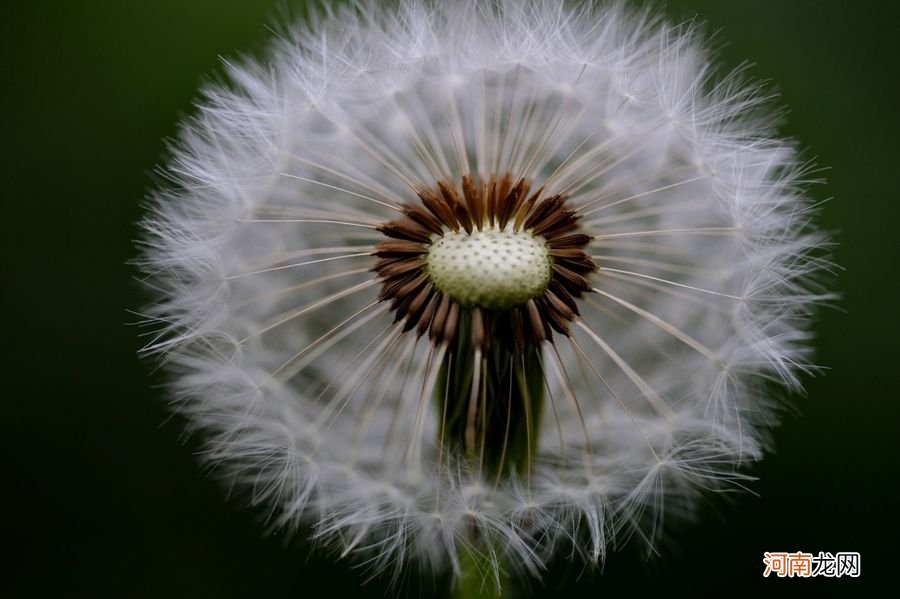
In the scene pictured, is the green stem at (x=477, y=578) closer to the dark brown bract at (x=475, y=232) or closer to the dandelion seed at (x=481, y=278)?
the dandelion seed at (x=481, y=278)

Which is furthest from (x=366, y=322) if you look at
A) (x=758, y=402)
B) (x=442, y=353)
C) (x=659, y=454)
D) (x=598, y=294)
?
(x=758, y=402)

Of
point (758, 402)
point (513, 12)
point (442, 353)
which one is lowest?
point (442, 353)

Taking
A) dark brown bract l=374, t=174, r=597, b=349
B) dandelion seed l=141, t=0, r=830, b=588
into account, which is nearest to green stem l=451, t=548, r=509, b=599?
dandelion seed l=141, t=0, r=830, b=588

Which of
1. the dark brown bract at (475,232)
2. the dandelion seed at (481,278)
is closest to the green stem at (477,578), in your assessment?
the dandelion seed at (481,278)

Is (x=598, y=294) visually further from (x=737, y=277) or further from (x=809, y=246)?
(x=809, y=246)

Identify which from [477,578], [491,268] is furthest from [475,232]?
[477,578]

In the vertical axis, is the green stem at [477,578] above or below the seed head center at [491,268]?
below
